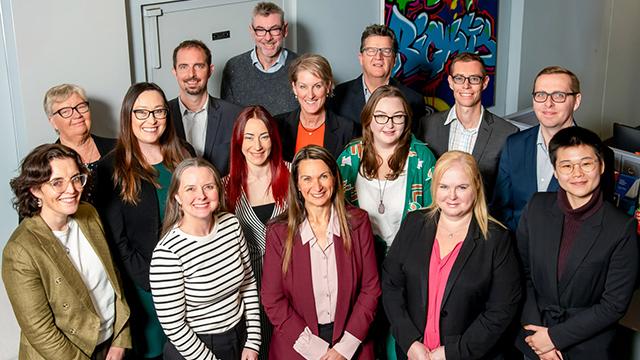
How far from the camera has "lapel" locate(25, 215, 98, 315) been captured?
333cm

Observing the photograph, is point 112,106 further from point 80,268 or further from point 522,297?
point 522,297

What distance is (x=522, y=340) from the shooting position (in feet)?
12.2

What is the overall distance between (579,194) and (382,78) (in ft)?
5.60

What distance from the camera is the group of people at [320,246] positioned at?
343cm

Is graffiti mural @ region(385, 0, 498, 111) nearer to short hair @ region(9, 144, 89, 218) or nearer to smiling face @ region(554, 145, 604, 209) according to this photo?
smiling face @ region(554, 145, 604, 209)

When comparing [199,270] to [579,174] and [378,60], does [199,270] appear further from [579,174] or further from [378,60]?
[378,60]

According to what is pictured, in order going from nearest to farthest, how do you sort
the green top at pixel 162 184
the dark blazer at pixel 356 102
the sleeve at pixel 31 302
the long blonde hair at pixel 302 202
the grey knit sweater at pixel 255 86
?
the sleeve at pixel 31 302 → the long blonde hair at pixel 302 202 → the green top at pixel 162 184 → the dark blazer at pixel 356 102 → the grey knit sweater at pixel 255 86

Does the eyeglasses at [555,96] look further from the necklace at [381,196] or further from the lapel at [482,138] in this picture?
the necklace at [381,196]

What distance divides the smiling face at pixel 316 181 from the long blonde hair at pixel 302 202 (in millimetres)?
23

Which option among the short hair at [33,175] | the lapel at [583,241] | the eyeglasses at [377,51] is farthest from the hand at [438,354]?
the eyeglasses at [377,51]

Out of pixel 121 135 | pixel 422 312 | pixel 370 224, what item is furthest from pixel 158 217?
pixel 422 312

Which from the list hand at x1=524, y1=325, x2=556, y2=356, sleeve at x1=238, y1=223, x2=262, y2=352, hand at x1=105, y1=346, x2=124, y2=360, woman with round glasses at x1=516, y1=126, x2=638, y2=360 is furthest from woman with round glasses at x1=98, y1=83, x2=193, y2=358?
hand at x1=524, y1=325, x2=556, y2=356

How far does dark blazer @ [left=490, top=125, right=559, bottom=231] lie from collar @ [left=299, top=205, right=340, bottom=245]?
1019 mm

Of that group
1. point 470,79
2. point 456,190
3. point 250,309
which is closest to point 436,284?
point 456,190
